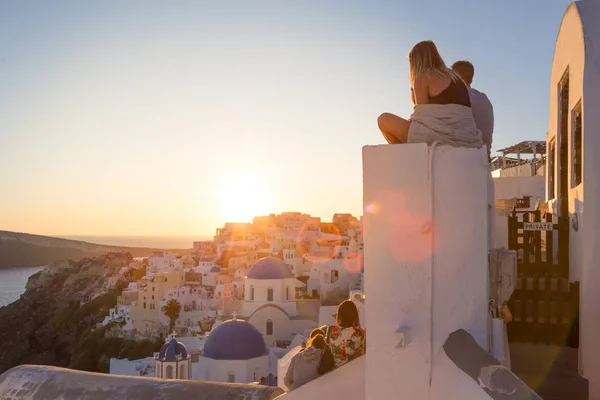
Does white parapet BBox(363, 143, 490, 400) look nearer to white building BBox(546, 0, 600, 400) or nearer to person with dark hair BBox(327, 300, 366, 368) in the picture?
person with dark hair BBox(327, 300, 366, 368)

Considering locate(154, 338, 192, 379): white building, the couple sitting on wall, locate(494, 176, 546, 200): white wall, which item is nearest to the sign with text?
locate(494, 176, 546, 200): white wall

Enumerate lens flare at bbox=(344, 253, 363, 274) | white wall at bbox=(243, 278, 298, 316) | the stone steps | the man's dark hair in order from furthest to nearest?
lens flare at bbox=(344, 253, 363, 274), white wall at bbox=(243, 278, 298, 316), the stone steps, the man's dark hair

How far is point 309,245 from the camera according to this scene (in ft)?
172

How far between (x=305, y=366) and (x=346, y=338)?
1.01ft

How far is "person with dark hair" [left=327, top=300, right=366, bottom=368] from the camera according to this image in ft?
10.4

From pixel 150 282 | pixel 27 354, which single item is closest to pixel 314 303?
pixel 150 282

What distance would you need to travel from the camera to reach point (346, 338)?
3.20 metres

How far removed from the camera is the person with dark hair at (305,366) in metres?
3.24

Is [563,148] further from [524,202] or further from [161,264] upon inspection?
[161,264]

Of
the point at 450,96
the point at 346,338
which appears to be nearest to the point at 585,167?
the point at 450,96

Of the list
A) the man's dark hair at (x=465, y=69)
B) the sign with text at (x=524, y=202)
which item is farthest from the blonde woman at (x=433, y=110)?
the sign with text at (x=524, y=202)

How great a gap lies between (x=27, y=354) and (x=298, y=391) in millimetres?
56611

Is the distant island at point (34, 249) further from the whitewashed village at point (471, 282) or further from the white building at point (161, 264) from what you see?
the whitewashed village at point (471, 282)

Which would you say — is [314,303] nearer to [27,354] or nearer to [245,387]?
[245,387]
